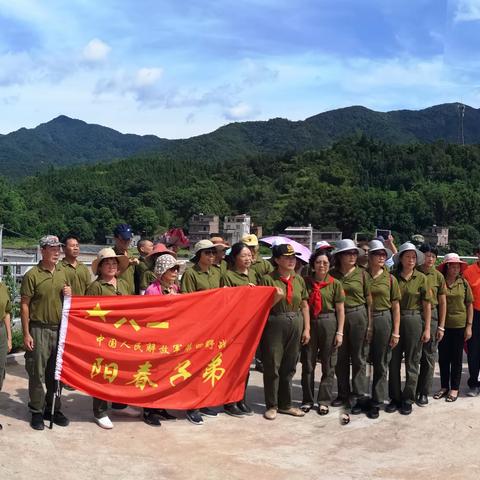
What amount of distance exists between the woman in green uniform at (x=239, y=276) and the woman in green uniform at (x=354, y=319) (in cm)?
79

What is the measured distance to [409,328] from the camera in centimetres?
567

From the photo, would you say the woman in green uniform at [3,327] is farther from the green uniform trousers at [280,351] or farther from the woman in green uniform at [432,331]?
the woman in green uniform at [432,331]

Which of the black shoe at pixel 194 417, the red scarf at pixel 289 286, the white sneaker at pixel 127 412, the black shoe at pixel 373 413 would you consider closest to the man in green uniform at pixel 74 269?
the white sneaker at pixel 127 412

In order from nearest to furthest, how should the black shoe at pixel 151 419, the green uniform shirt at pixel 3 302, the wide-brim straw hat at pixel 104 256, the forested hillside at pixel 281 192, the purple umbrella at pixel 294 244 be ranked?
the green uniform shirt at pixel 3 302 < the wide-brim straw hat at pixel 104 256 < the black shoe at pixel 151 419 < the purple umbrella at pixel 294 244 < the forested hillside at pixel 281 192

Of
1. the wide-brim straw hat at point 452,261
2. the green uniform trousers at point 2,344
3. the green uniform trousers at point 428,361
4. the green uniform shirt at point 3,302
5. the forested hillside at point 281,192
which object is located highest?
the forested hillside at point 281,192

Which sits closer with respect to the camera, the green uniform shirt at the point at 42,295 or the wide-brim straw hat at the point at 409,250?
the green uniform shirt at the point at 42,295

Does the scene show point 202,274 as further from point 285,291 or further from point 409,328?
point 409,328

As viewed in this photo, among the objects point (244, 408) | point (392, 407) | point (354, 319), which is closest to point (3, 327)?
point (244, 408)

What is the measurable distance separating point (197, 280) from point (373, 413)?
6.37 ft

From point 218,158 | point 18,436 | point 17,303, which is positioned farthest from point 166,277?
point 218,158

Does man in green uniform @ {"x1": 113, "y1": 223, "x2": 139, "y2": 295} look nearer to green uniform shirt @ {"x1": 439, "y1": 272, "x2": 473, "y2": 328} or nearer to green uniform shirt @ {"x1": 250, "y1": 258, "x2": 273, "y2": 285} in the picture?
green uniform shirt @ {"x1": 250, "y1": 258, "x2": 273, "y2": 285}

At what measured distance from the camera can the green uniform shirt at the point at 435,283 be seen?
5879mm

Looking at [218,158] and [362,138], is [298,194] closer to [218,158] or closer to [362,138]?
[362,138]

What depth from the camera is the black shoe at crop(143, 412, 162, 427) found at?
5047mm
